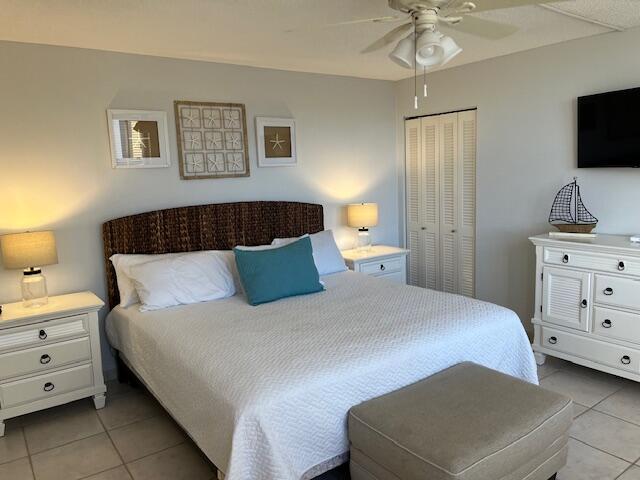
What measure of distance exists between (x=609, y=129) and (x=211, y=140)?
9.33 ft

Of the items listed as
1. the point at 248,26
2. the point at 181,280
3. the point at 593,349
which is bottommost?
the point at 593,349

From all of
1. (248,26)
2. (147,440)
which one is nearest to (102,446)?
(147,440)

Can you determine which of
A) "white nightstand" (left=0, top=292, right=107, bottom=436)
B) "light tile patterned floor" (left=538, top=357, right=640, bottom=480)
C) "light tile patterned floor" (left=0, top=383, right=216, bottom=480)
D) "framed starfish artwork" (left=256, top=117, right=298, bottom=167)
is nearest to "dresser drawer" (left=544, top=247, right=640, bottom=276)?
"light tile patterned floor" (left=538, top=357, right=640, bottom=480)

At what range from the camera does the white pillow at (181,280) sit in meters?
3.17

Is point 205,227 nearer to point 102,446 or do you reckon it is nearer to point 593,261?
point 102,446

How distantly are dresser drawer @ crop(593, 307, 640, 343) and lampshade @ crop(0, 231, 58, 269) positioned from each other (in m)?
3.50

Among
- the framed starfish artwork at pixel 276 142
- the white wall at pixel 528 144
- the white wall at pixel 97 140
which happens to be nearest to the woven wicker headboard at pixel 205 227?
the white wall at pixel 97 140

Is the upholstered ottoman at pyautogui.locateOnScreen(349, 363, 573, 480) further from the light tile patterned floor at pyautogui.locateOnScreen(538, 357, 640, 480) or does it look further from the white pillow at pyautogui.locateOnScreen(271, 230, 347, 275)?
the white pillow at pyautogui.locateOnScreen(271, 230, 347, 275)

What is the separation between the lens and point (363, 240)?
187 inches

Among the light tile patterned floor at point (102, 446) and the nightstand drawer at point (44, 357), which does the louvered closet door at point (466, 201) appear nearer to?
the light tile patterned floor at point (102, 446)

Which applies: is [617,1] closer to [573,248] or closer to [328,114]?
[573,248]

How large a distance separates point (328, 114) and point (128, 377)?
9.02 ft

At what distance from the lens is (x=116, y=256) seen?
343 centimetres

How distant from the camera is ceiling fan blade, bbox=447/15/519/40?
220cm
